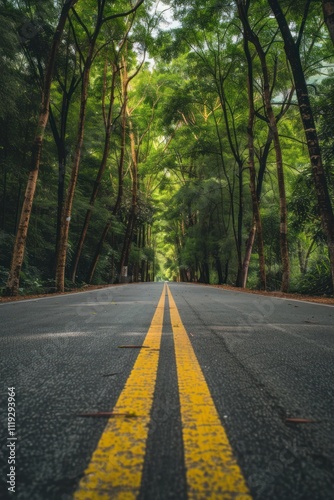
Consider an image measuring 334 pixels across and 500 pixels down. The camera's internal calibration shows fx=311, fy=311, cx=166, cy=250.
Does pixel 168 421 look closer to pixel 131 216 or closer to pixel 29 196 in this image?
pixel 29 196

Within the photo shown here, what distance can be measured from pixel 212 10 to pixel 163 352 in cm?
1766

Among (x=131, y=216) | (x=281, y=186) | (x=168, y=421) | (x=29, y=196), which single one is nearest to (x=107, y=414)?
(x=168, y=421)

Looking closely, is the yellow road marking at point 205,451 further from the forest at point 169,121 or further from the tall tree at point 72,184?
the tall tree at point 72,184

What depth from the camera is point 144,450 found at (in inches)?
38.5

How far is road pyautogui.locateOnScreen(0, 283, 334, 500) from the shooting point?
827 mm

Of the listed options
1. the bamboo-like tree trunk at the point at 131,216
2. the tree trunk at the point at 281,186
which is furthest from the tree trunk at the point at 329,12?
the bamboo-like tree trunk at the point at 131,216

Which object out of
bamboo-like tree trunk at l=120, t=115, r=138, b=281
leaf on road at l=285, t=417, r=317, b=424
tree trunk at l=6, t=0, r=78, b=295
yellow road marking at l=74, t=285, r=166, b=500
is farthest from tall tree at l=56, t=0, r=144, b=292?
leaf on road at l=285, t=417, r=317, b=424

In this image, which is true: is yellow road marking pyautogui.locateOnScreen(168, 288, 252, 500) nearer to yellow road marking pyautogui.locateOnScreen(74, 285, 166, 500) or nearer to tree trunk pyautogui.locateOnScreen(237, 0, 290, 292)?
yellow road marking pyautogui.locateOnScreen(74, 285, 166, 500)

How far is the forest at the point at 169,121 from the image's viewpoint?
10.8m

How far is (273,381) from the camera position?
1700 mm

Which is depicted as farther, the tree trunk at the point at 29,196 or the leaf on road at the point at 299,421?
the tree trunk at the point at 29,196

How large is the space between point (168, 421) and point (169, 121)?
2191 centimetres

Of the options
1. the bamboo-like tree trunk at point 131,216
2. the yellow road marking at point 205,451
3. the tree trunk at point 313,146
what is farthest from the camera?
the bamboo-like tree trunk at point 131,216

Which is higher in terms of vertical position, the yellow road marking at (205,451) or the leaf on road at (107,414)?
the yellow road marking at (205,451)
